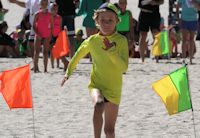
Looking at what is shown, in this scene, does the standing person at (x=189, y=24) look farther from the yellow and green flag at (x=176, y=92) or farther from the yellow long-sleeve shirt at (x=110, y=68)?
the yellow long-sleeve shirt at (x=110, y=68)

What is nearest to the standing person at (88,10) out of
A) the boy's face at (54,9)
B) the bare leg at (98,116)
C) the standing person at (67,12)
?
the standing person at (67,12)

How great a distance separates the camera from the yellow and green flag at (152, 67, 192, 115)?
7.82 m

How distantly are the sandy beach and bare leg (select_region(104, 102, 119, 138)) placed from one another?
130cm

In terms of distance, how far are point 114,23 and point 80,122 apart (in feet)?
8.18

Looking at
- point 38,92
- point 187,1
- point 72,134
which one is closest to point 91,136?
point 72,134

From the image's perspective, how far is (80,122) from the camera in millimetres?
9789

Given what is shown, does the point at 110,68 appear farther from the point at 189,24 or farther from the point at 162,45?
the point at 162,45

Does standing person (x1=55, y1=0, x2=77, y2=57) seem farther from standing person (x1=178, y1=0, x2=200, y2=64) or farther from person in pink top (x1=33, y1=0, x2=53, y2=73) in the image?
standing person (x1=178, y1=0, x2=200, y2=64)

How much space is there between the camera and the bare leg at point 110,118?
7.42 m

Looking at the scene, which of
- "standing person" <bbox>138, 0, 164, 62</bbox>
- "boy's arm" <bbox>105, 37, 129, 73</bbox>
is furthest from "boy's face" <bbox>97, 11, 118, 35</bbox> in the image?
"standing person" <bbox>138, 0, 164, 62</bbox>

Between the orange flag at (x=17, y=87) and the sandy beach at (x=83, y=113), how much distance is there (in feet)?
2.08

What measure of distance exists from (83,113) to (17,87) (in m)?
2.39

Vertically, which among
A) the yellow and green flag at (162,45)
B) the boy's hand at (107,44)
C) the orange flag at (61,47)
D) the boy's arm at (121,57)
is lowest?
the yellow and green flag at (162,45)

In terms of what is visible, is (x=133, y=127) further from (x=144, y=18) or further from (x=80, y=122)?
(x=144, y=18)
